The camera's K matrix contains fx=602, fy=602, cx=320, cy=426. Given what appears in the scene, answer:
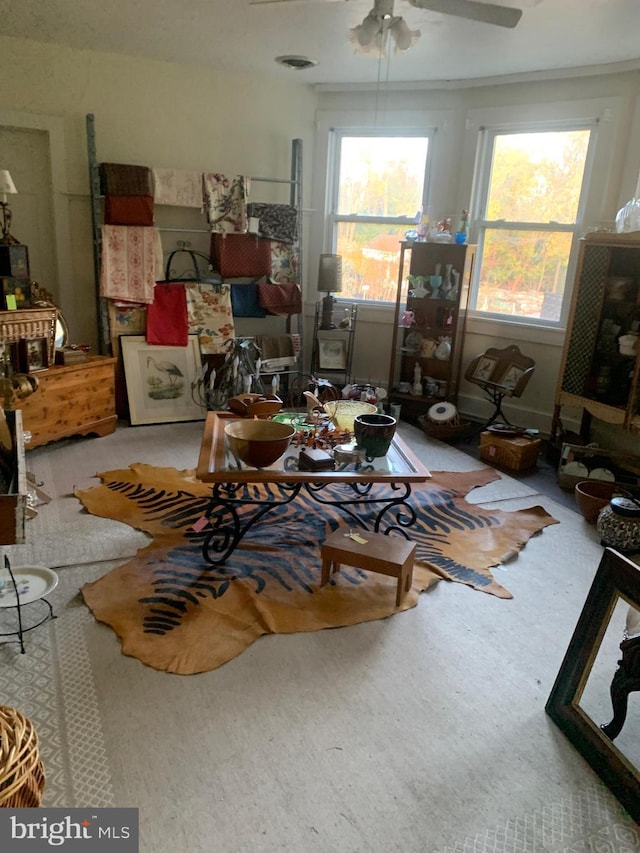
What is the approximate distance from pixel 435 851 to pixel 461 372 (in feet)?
13.5

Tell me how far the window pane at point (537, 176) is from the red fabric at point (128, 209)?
8.77ft

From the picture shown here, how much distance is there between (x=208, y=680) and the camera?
80.4 inches

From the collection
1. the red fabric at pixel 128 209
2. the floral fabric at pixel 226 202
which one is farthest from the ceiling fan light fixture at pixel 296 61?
the red fabric at pixel 128 209

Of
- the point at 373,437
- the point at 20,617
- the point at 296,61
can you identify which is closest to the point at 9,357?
the point at 20,617

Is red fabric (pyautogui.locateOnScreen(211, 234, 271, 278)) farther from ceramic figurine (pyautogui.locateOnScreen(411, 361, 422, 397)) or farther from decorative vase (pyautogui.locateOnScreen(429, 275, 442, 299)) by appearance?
ceramic figurine (pyautogui.locateOnScreen(411, 361, 422, 397))

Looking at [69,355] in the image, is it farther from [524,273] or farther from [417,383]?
[524,273]

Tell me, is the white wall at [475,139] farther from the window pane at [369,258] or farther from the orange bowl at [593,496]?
the orange bowl at [593,496]

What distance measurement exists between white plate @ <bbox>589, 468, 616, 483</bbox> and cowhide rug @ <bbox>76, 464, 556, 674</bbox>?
0.58m

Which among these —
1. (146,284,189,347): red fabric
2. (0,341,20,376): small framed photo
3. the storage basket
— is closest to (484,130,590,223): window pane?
(146,284,189,347): red fabric

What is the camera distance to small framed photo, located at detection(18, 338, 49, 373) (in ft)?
11.9

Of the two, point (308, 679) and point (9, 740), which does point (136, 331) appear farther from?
point (9, 740)

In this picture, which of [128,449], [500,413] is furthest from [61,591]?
[500,413]

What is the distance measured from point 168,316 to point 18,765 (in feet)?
12.6

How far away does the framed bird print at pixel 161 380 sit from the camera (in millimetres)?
4559
